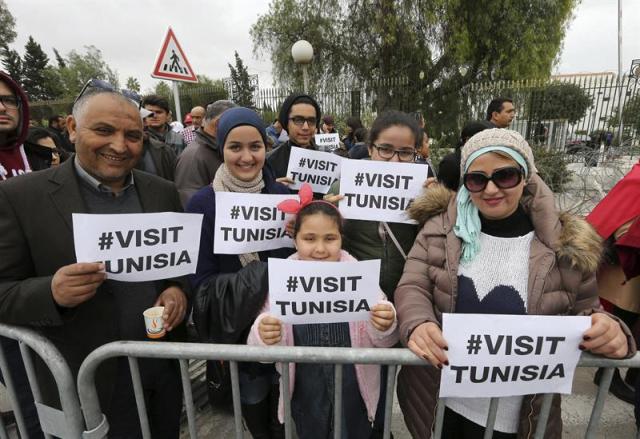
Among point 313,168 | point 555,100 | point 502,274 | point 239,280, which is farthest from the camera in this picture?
point 555,100

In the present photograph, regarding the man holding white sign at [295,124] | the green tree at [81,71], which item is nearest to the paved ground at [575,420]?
the man holding white sign at [295,124]

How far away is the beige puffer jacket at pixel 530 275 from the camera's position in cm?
149

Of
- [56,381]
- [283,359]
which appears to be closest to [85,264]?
[56,381]

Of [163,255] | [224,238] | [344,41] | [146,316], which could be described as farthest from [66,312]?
[344,41]

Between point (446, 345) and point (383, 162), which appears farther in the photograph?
point (383, 162)

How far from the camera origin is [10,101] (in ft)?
7.38

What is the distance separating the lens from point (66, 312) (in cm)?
154

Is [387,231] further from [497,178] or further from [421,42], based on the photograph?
[421,42]

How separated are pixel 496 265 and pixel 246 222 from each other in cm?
126

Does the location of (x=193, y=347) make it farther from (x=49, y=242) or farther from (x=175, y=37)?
(x=175, y=37)

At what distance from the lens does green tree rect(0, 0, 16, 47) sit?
39.2 m

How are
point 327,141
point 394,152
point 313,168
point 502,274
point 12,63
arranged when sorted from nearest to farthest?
point 502,274 → point 394,152 → point 313,168 → point 327,141 → point 12,63

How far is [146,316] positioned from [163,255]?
278mm

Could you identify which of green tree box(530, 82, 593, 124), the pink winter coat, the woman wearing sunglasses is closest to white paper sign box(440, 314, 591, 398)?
the woman wearing sunglasses
